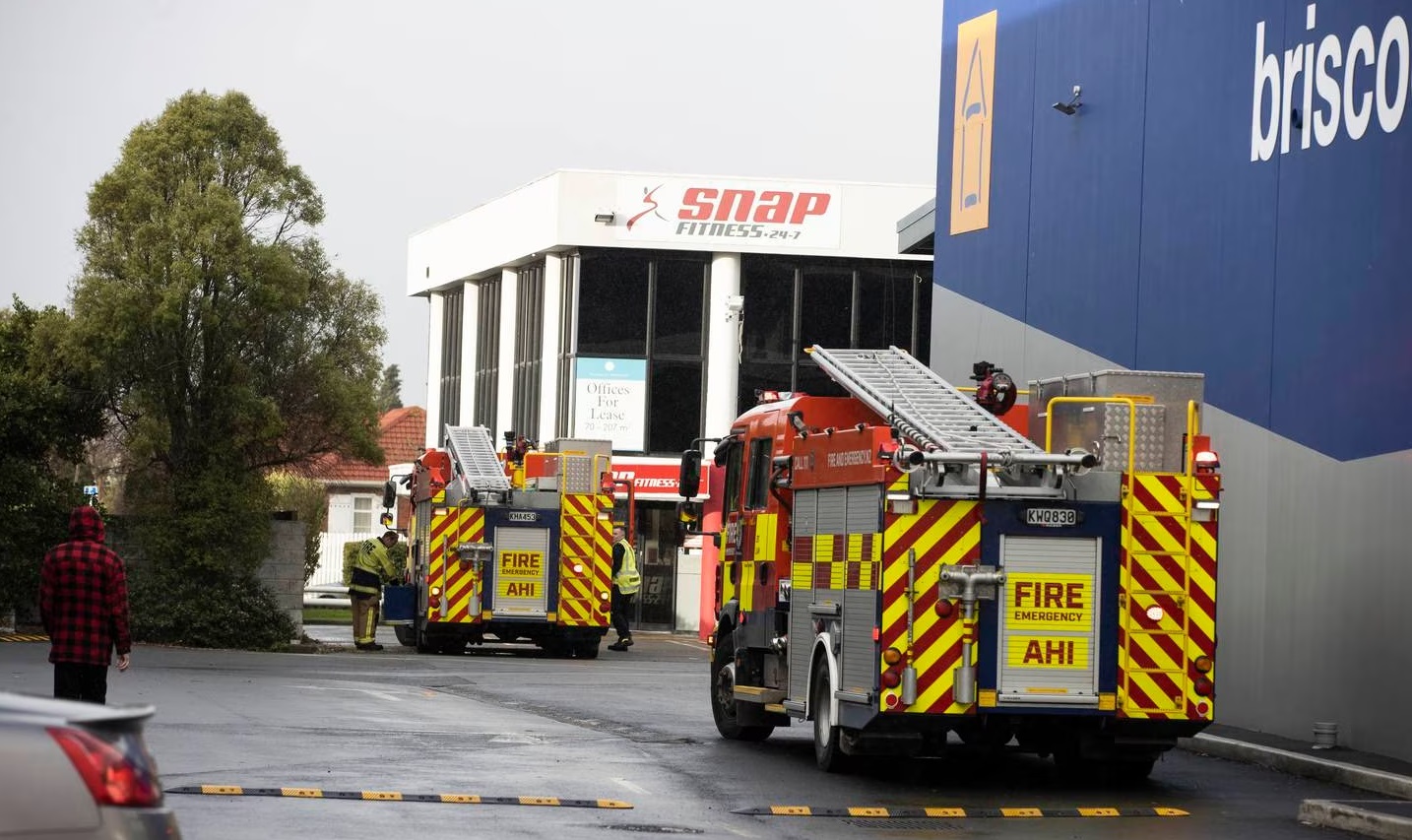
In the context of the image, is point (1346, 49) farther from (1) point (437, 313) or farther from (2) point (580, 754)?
(1) point (437, 313)

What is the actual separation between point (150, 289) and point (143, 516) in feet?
11.4

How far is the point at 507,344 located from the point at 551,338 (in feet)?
13.2

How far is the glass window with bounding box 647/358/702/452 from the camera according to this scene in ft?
151

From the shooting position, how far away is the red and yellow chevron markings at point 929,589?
1385cm

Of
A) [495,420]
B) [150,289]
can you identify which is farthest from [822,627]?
[495,420]

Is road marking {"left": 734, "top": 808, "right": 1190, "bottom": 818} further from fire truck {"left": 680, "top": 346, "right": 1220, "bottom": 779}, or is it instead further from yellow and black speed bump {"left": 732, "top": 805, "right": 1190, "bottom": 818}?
fire truck {"left": 680, "top": 346, "right": 1220, "bottom": 779}

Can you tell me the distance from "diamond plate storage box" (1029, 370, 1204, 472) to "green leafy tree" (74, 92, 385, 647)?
753 inches

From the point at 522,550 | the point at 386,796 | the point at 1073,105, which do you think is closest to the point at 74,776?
the point at 386,796

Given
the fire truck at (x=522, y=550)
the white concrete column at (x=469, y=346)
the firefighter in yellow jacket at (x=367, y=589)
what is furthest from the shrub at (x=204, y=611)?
the white concrete column at (x=469, y=346)

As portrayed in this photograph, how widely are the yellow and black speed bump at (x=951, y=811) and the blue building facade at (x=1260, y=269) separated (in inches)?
154

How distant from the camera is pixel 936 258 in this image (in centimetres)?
2856

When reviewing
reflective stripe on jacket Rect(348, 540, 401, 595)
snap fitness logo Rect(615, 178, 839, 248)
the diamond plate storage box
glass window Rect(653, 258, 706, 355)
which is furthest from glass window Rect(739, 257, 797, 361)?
the diamond plate storage box

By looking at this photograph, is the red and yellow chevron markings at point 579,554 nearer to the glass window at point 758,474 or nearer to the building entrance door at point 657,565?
the glass window at point 758,474

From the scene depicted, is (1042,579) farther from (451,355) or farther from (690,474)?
(451,355)
